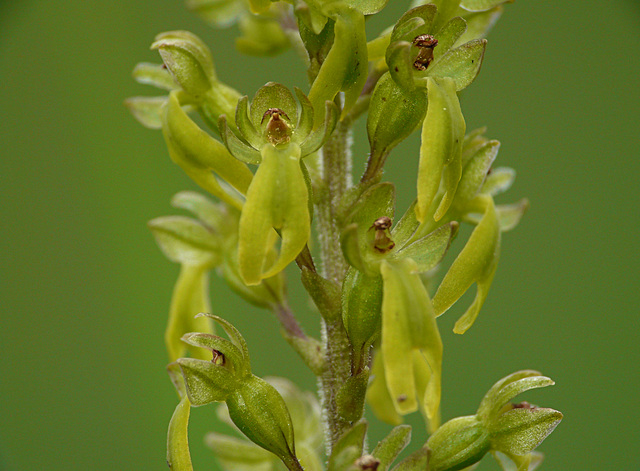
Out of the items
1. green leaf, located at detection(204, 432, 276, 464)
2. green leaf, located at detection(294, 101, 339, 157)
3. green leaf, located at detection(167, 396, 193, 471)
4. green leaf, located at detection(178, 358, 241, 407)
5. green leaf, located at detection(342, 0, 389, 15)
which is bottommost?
green leaf, located at detection(204, 432, 276, 464)

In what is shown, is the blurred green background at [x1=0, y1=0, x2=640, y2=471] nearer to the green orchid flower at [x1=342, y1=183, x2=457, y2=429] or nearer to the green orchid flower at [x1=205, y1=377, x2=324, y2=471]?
the green orchid flower at [x1=205, y1=377, x2=324, y2=471]

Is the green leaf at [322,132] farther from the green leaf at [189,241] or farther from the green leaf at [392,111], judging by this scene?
the green leaf at [189,241]

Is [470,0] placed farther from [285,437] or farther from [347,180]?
[285,437]

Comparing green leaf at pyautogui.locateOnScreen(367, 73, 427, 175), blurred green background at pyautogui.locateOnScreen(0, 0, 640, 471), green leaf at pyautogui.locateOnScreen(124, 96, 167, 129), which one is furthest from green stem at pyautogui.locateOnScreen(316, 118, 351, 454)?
blurred green background at pyautogui.locateOnScreen(0, 0, 640, 471)

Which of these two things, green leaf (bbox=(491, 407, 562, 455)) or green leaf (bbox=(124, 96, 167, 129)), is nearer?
green leaf (bbox=(491, 407, 562, 455))

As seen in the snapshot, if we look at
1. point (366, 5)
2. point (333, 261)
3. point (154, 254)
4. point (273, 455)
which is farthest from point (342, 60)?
point (154, 254)

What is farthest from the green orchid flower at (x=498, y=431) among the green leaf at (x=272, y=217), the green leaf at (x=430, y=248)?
the green leaf at (x=272, y=217)
